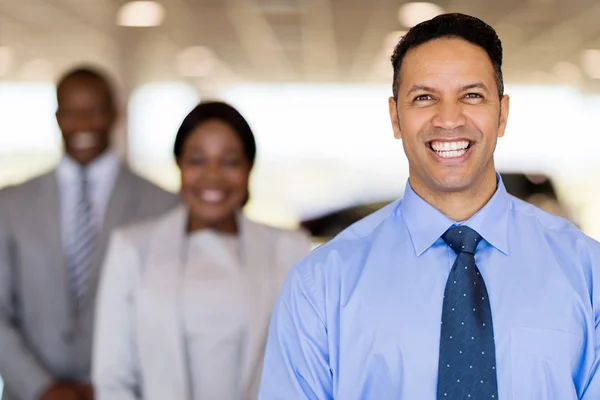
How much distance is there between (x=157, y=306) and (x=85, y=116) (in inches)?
45.1

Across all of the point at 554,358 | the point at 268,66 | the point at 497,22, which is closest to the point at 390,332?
the point at 554,358

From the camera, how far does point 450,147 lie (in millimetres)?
1947

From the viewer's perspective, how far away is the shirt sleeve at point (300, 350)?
76.1 inches

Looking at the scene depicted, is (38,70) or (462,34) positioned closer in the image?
(462,34)

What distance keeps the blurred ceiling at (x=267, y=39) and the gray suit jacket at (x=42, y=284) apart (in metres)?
5.43

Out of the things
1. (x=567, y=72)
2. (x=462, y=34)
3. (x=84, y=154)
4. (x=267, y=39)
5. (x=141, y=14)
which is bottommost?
(x=84, y=154)

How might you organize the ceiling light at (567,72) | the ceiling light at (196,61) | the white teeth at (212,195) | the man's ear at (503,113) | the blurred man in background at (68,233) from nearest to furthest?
the man's ear at (503,113), the white teeth at (212,195), the blurred man in background at (68,233), the ceiling light at (196,61), the ceiling light at (567,72)

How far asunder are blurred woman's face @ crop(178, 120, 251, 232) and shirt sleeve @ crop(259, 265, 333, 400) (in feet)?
4.38

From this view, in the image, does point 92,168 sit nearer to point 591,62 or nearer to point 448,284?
point 448,284

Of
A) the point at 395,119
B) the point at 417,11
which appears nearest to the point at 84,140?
the point at 395,119

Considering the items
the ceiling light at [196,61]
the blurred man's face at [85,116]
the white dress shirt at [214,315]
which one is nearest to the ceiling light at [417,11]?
the ceiling light at [196,61]

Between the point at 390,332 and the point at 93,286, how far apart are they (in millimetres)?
2261

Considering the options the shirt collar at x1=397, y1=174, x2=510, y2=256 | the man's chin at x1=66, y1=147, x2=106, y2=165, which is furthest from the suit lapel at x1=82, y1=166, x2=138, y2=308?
the shirt collar at x1=397, y1=174, x2=510, y2=256

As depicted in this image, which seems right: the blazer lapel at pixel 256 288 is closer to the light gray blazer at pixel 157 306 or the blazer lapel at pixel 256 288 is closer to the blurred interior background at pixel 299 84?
the light gray blazer at pixel 157 306
